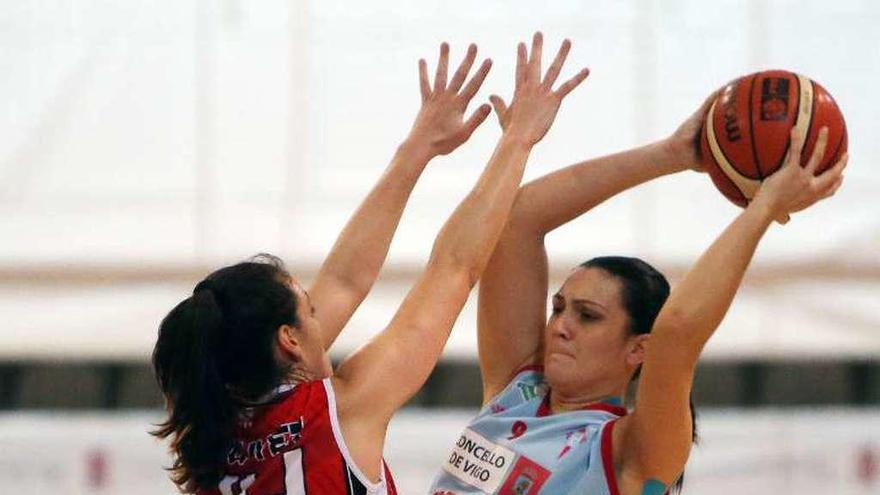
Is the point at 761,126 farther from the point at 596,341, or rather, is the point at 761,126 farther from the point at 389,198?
the point at 389,198

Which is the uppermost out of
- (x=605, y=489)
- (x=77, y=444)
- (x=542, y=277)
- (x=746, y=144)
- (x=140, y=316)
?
(x=746, y=144)

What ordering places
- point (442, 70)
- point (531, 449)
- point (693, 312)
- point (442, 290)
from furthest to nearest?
point (442, 70) → point (531, 449) → point (442, 290) → point (693, 312)

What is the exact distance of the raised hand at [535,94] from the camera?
86.7 inches

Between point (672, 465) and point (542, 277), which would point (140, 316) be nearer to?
point (542, 277)

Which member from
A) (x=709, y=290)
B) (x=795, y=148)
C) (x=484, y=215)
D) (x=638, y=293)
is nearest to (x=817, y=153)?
(x=795, y=148)

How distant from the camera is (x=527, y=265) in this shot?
7.92 ft

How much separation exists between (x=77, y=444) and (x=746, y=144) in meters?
2.95

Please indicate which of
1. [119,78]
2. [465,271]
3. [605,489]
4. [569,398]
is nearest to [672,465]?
[605,489]

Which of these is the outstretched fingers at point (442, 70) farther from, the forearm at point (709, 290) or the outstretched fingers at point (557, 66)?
the forearm at point (709, 290)

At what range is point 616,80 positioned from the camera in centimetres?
483

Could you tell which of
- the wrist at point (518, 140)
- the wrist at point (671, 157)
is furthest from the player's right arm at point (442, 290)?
the wrist at point (671, 157)

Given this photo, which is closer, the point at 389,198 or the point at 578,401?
the point at 578,401

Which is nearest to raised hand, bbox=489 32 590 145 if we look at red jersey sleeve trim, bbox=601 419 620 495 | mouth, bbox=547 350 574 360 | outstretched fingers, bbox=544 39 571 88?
outstretched fingers, bbox=544 39 571 88

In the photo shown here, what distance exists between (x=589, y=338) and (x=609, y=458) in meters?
0.20
